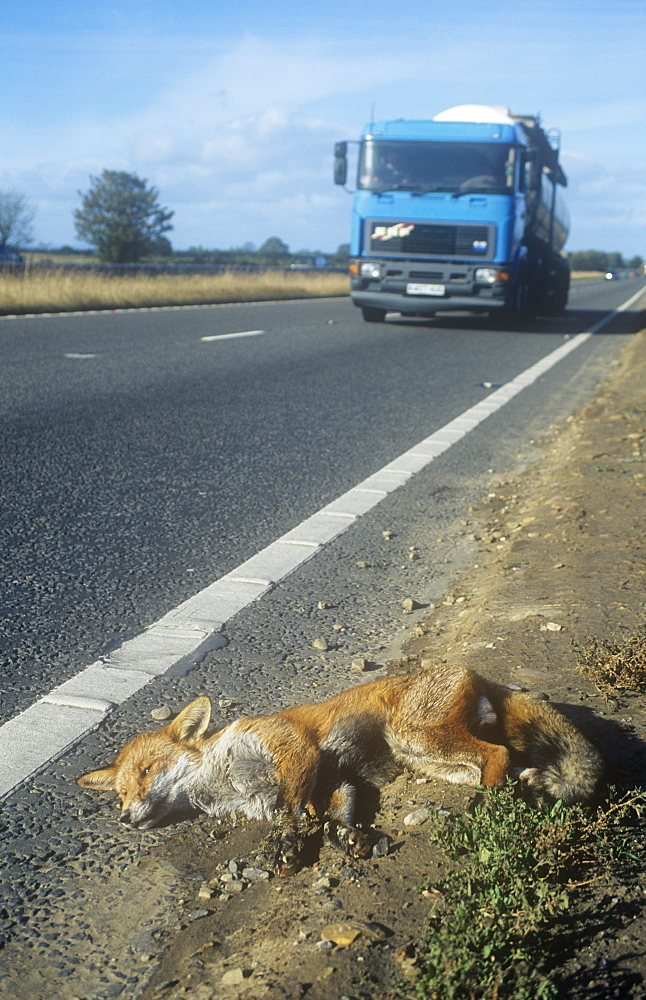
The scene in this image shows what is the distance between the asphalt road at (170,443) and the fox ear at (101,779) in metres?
0.50

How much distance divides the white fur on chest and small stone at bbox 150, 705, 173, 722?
539 millimetres

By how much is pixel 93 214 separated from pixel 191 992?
299 ft

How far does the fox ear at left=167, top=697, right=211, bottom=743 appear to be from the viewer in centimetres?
213

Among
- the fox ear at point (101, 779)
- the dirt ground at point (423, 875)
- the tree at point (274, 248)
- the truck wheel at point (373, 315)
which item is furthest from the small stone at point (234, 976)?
the tree at point (274, 248)

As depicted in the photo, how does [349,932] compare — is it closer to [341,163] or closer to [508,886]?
[508,886]

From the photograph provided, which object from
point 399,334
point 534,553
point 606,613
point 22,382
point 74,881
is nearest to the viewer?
point 74,881

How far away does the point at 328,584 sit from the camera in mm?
3795

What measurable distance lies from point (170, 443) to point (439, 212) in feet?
35.6

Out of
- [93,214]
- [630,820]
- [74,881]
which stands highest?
[93,214]

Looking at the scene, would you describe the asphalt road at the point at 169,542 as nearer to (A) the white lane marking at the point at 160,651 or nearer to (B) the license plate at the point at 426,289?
(A) the white lane marking at the point at 160,651

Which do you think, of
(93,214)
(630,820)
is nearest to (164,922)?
(630,820)

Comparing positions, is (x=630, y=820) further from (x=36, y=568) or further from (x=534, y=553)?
(x=36, y=568)

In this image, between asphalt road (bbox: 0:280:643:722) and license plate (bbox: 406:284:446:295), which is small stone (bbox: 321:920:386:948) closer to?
asphalt road (bbox: 0:280:643:722)

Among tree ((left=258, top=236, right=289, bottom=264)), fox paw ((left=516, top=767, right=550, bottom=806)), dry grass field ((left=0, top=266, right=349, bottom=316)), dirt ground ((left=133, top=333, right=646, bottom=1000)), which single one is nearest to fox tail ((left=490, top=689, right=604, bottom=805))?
fox paw ((left=516, top=767, right=550, bottom=806))
